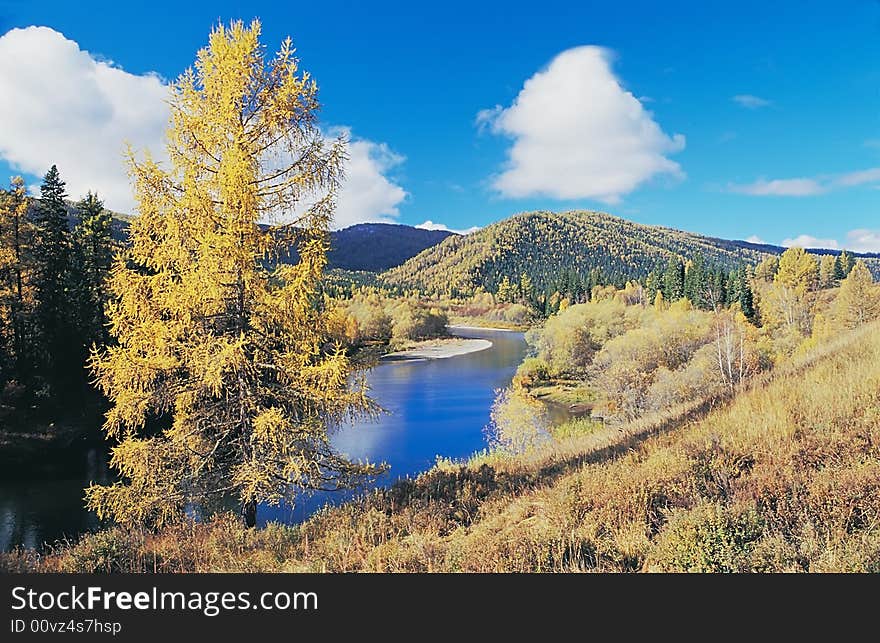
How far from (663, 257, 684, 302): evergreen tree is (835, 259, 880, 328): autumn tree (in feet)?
129

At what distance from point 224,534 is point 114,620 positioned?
3229 millimetres

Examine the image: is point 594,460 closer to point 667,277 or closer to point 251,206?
point 251,206

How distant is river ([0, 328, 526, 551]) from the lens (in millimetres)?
21375

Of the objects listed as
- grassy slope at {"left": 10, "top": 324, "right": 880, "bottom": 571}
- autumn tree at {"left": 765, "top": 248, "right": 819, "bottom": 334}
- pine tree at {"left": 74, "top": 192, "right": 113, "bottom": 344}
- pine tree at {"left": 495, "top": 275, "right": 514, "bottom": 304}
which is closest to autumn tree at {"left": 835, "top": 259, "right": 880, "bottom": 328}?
autumn tree at {"left": 765, "top": 248, "right": 819, "bottom": 334}

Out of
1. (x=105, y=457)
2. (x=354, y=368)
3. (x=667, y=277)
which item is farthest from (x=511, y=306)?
(x=354, y=368)

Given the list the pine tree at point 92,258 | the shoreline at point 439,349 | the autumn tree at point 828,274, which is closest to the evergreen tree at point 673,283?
the autumn tree at point 828,274

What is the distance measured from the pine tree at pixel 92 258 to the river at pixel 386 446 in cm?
760

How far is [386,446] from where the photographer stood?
3522 cm

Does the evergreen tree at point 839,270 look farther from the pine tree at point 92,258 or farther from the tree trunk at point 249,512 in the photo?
the tree trunk at point 249,512

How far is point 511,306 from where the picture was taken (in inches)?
6673

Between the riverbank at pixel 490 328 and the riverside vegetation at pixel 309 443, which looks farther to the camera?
the riverbank at pixel 490 328

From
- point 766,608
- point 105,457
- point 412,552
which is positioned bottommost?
point 105,457

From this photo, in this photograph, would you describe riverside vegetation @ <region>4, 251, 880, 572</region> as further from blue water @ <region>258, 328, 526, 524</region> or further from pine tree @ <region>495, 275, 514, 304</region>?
pine tree @ <region>495, 275, 514, 304</region>

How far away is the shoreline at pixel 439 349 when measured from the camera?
88.2m
